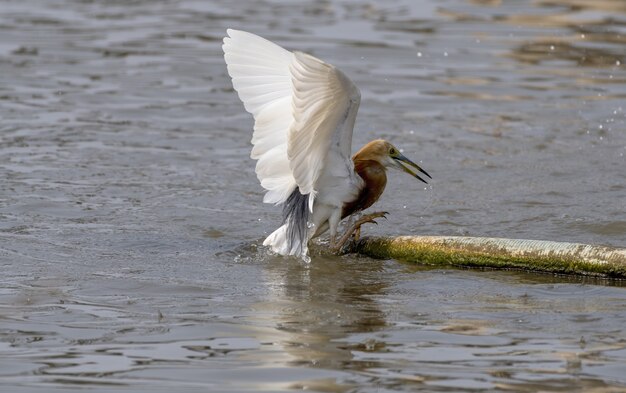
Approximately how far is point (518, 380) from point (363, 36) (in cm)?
995

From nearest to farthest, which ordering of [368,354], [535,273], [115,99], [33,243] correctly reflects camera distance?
[368,354] < [535,273] < [33,243] < [115,99]

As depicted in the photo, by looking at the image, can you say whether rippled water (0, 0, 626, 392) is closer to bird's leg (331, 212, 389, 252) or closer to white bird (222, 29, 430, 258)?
bird's leg (331, 212, 389, 252)

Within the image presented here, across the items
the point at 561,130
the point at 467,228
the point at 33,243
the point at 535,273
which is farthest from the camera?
the point at 561,130

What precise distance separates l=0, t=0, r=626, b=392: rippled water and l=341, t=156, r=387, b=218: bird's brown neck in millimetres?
408

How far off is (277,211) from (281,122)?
1.43 metres

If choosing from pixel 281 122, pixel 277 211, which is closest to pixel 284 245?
pixel 281 122

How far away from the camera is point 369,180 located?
7.52 meters

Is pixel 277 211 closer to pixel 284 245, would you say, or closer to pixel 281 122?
pixel 284 245

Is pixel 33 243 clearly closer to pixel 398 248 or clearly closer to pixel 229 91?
pixel 398 248

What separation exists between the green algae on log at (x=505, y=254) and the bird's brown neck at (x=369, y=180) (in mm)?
260

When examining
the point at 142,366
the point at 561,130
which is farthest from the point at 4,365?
the point at 561,130

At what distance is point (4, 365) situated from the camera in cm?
515

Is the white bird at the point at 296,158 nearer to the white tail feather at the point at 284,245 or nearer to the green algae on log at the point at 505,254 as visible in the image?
the white tail feather at the point at 284,245

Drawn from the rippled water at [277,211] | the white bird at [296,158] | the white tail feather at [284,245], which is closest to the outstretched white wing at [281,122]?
the white bird at [296,158]
